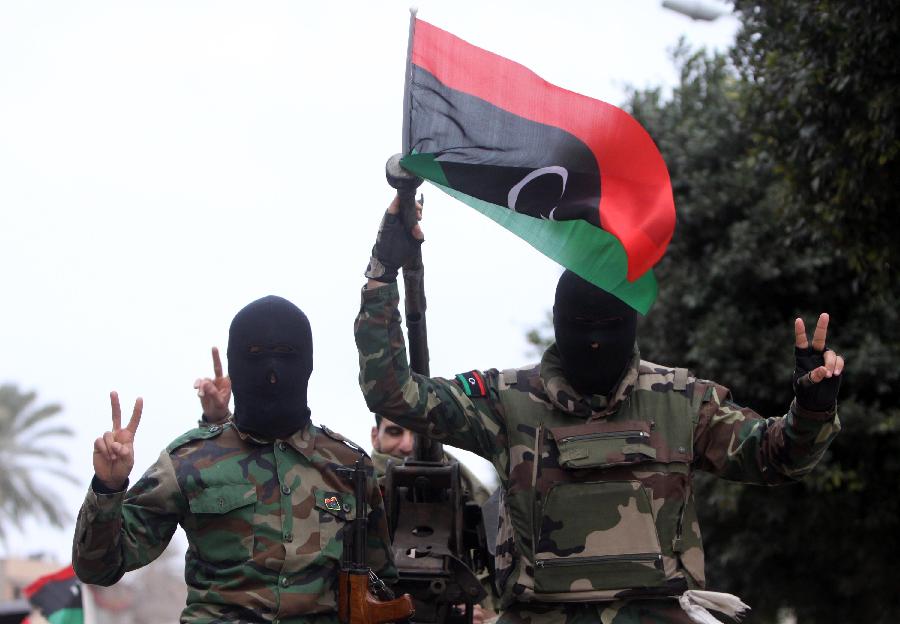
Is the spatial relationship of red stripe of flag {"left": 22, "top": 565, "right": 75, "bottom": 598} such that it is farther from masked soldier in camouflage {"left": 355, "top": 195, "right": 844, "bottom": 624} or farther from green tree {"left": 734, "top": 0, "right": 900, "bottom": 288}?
green tree {"left": 734, "top": 0, "right": 900, "bottom": 288}

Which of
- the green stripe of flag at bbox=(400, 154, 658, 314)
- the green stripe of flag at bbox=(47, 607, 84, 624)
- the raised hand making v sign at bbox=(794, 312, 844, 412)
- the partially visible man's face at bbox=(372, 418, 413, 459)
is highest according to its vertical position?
the green stripe of flag at bbox=(400, 154, 658, 314)

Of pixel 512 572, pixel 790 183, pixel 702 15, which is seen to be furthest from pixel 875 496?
pixel 512 572

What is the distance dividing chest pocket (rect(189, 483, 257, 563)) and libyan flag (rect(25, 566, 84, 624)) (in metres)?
4.87

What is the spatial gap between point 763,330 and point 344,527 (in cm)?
1084

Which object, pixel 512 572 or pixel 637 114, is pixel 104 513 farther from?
pixel 637 114

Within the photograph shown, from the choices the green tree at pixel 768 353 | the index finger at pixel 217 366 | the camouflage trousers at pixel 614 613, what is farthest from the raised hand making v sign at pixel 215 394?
the green tree at pixel 768 353

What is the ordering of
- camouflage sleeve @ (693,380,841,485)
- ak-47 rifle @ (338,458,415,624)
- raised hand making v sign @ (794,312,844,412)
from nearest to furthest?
raised hand making v sign @ (794,312,844,412) → camouflage sleeve @ (693,380,841,485) → ak-47 rifle @ (338,458,415,624)

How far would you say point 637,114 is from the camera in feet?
60.3

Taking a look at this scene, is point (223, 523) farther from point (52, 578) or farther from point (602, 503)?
point (52, 578)

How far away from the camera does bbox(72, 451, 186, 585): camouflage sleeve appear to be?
5414 mm

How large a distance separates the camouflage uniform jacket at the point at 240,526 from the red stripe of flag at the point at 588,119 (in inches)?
66.6

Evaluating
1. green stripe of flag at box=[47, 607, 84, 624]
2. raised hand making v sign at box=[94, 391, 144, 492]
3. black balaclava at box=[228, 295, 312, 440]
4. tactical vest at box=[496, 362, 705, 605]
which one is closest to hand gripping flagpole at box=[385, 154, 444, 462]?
black balaclava at box=[228, 295, 312, 440]

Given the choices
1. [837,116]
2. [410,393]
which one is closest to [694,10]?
[837,116]

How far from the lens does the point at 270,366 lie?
6.04m
